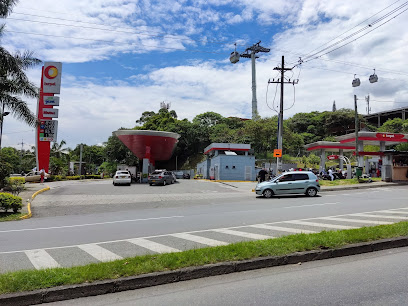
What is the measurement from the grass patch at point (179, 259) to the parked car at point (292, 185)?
42.4 ft

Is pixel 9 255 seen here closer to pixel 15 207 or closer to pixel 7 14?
pixel 15 207

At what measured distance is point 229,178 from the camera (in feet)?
138

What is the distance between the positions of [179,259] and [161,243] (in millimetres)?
2367

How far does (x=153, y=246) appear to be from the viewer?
774cm

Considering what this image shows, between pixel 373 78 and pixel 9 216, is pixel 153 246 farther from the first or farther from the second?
pixel 373 78

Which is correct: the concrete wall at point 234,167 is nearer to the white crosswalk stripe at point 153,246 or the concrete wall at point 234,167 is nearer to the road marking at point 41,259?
the white crosswalk stripe at point 153,246

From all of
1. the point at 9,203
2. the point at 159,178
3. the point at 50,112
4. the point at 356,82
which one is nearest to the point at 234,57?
the point at 356,82

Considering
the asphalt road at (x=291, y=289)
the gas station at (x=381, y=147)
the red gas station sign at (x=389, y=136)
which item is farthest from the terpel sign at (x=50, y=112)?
the asphalt road at (x=291, y=289)

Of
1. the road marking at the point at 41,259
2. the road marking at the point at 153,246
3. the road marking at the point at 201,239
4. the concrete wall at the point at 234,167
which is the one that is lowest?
the road marking at the point at 41,259

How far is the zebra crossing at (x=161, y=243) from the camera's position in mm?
6625

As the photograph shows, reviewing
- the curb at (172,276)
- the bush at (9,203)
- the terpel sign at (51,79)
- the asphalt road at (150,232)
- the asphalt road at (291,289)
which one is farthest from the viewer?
the terpel sign at (51,79)

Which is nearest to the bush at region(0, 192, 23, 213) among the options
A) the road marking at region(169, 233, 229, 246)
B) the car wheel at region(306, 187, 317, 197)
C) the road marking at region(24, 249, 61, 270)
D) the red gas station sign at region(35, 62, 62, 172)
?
the road marking at region(24, 249, 61, 270)

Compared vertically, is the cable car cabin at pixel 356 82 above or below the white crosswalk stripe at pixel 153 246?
above

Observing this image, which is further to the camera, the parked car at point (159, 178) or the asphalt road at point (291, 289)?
the parked car at point (159, 178)
